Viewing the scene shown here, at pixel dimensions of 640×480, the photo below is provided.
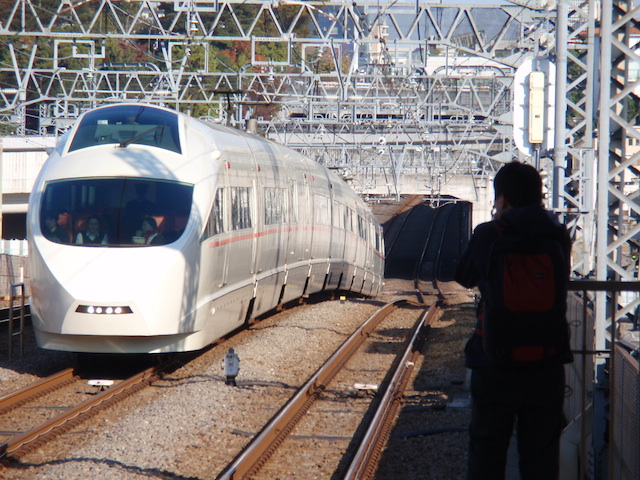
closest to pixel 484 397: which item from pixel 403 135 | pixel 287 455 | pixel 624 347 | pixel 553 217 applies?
pixel 553 217

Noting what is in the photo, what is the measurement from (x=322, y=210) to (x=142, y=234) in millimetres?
8842

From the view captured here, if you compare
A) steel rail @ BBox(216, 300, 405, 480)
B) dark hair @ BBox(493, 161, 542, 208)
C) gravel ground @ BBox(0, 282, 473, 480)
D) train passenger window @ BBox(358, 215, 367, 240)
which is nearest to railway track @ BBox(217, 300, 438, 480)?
steel rail @ BBox(216, 300, 405, 480)

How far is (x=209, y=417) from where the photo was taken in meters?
8.22

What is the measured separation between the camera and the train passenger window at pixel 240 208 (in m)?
11.7

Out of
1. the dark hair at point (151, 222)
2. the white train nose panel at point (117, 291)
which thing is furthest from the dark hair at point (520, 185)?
the dark hair at point (151, 222)

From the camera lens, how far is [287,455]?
723 cm

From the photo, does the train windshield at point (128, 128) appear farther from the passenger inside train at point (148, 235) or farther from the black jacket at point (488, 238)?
the black jacket at point (488, 238)

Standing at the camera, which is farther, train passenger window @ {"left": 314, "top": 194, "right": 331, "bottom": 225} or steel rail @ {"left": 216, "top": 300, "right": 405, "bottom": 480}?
train passenger window @ {"left": 314, "top": 194, "right": 331, "bottom": 225}

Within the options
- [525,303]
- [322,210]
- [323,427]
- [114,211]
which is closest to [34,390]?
[114,211]

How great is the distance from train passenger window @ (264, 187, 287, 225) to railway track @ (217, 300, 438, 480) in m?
2.64

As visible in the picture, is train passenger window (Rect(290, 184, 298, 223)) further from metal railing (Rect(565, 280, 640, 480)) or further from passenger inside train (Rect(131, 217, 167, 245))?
metal railing (Rect(565, 280, 640, 480))

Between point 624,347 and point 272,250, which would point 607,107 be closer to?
point 624,347

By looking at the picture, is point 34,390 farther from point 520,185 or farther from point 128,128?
point 520,185

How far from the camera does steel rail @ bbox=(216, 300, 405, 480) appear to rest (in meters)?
6.45
